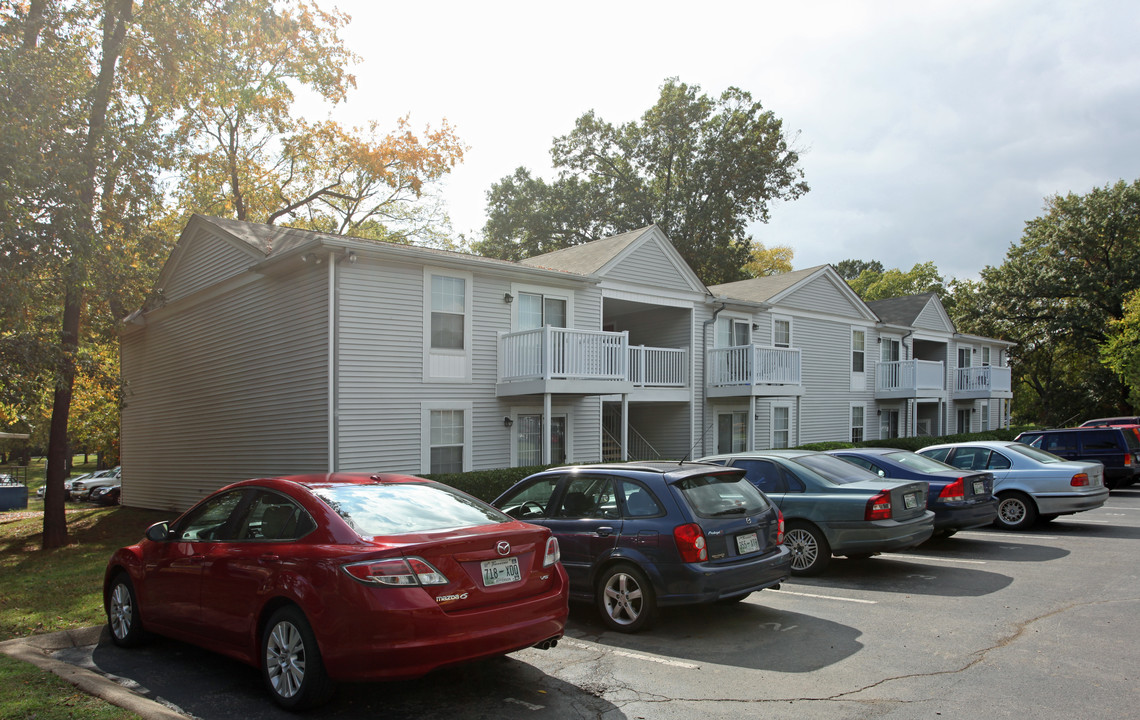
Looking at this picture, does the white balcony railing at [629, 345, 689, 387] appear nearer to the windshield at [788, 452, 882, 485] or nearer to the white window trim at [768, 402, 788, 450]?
the white window trim at [768, 402, 788, 450]

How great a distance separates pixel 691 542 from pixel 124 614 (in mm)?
4982

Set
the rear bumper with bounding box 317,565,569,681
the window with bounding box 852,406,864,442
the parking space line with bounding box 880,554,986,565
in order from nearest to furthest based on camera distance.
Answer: the rear bumper with bounding box 317,565,569,681, the parking space line with bounding box 880,554,986,565, the window with bounding box 852,406,864,442

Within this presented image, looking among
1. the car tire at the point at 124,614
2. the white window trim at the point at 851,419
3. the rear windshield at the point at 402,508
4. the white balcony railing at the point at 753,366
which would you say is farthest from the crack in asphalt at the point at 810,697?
the white window trim at the point at 851,419

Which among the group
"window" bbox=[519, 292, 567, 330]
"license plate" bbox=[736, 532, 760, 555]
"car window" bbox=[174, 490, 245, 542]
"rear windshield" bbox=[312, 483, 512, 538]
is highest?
"window" bbox=[519, 292, 567, 330]

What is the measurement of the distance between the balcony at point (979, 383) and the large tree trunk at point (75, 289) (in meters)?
31.9

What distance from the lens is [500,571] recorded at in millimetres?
5105

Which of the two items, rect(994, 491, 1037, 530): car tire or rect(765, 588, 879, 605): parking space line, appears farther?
rect(994, 491, 1037, 530): car tire

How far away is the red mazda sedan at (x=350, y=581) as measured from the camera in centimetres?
462

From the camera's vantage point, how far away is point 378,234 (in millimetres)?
35375

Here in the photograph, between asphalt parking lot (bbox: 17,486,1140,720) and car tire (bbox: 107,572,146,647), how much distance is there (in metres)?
0.12

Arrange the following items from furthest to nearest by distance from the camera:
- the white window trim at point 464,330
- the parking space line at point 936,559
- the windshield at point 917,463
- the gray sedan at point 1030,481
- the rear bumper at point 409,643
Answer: the white window trim at point 464,330 → the gray sedan at point 1030,481 → the windshield at point 917,463 → the parking space line at point 936,559 → the rear bumper at point 409,643

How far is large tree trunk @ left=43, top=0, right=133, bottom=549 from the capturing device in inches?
584

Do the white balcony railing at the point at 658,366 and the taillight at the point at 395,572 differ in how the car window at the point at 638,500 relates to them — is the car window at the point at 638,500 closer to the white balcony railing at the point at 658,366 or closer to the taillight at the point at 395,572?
the taillight at the point at 395,572

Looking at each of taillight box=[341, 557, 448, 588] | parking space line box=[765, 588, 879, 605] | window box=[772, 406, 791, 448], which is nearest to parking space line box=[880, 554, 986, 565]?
parking space line box=[765, 588, 879, 605]
